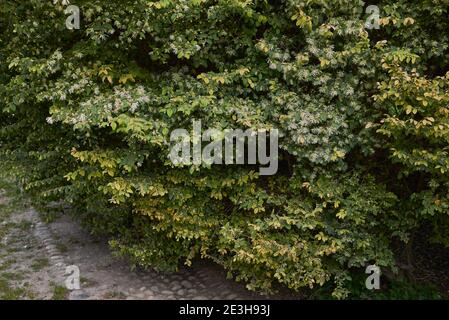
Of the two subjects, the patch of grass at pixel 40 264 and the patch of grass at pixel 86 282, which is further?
the patch of grass at pixel 40 264

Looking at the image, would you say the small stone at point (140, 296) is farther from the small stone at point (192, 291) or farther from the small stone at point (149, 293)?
the small stone at point (192, 291)

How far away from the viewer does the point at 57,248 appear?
21.7 ft

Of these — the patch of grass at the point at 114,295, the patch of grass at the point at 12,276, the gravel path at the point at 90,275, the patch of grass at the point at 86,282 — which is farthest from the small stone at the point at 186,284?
the patch of grass at the point at 12,276

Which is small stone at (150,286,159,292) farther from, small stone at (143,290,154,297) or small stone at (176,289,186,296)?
small stone at (176,289,186,296)

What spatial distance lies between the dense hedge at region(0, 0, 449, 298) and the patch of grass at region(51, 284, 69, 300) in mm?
931

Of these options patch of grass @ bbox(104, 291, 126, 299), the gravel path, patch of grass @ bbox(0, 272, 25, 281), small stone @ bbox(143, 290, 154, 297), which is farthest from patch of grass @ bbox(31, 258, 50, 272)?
small stone @ bbox(143, 290, 154, 297)

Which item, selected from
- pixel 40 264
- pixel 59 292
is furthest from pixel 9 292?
pixel 40 264

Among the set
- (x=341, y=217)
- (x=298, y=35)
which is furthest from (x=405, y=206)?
(x=298, y=35)

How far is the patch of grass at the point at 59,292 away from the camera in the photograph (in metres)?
5.37

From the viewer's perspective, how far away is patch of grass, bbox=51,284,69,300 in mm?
5371

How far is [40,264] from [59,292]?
848 mm

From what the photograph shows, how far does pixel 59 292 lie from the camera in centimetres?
547

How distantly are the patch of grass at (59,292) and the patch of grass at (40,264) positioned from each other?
55 cm
